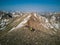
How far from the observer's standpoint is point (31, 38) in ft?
54.7

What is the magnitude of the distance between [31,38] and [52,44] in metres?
2.97

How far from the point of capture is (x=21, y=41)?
53.1ft

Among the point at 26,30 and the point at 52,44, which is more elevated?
the point at 26,30

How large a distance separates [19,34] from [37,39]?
9.28 feet

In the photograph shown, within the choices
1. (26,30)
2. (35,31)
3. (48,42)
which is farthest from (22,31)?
(48,42)

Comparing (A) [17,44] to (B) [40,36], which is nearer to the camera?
(A) [17,44]

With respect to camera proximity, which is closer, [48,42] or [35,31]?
[48,42]

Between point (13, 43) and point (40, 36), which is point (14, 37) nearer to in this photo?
point (13, 43)

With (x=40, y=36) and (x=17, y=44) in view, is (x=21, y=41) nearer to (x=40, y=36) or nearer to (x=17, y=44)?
(x=17, y=44)

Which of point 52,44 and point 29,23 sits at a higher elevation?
point 29,23

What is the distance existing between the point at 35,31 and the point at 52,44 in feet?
11.8

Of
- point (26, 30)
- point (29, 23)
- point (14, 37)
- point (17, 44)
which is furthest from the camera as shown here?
point (29, 23)

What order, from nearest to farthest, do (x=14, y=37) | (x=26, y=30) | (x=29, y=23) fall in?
(x=14, y=37) < (x=26, y=30) < (x=29, y=23)

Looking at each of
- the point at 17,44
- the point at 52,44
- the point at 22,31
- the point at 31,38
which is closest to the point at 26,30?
the point at 22,31
